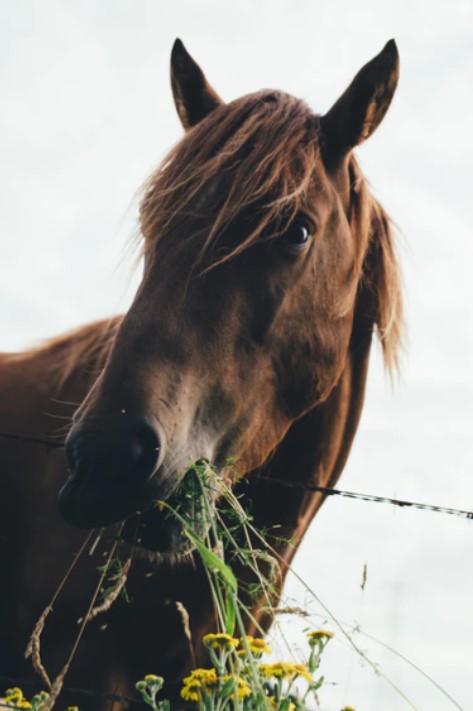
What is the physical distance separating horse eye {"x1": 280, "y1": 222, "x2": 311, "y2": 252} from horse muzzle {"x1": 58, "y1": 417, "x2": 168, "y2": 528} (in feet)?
3.18

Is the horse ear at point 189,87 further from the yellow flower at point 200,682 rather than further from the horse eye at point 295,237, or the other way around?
the yellow flower at point 200,682

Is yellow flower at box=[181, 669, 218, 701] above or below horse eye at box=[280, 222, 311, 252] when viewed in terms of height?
below

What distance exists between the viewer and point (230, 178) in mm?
3164

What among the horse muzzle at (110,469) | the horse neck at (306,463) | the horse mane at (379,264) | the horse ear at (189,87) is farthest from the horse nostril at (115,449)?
the horse ear at (189,87)

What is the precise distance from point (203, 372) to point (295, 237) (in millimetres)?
689

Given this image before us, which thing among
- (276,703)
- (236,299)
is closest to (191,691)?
(276,703)

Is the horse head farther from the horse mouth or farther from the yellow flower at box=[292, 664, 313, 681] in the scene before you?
the yellow flower at box=[292, 664, 313, 681]

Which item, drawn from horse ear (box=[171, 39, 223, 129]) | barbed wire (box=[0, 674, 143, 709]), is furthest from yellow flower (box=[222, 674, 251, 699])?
horse ear (box=[171, 39, 223, 129])

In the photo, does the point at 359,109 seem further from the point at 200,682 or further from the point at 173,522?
the point at 200,682

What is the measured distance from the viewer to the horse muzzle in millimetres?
2445

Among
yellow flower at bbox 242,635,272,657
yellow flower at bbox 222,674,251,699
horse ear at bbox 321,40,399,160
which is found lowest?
yellow flower at bbox 222,674,251,699

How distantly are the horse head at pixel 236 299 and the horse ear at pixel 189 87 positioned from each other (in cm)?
1

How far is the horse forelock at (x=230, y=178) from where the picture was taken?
3.04 metres

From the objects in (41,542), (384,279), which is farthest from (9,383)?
(384,279)
